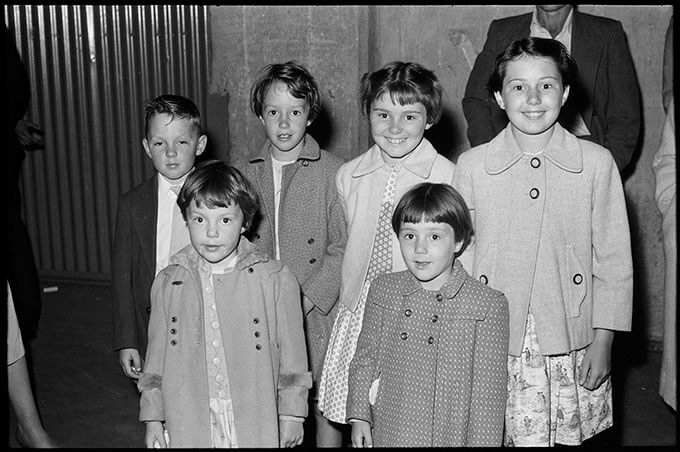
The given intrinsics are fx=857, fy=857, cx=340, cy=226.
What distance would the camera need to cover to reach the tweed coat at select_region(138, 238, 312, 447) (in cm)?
291

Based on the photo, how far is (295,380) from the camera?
300cm

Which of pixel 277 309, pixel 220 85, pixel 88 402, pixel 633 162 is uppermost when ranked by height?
pixel 220 85

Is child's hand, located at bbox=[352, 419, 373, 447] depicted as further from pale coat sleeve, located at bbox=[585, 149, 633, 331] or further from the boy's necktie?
the boy's necktie

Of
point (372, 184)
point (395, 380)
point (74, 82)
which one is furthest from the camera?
point (74, 82)

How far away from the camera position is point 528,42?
307cm

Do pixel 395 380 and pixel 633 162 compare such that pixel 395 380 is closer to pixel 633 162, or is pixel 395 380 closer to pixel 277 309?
pixel 277 309

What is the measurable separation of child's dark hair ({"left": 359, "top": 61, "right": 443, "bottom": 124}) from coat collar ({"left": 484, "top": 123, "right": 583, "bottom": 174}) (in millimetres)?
344

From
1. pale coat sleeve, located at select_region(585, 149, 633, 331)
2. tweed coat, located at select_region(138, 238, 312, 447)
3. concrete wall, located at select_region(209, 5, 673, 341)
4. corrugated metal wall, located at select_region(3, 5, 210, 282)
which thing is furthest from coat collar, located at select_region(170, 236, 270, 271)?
corrugated metal wall, located at select_region(3, 5, 210, 282)

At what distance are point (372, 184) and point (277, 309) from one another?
27.0 inches

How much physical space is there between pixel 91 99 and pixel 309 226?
3309mm

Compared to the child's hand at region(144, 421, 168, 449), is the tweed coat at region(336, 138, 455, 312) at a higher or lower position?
higher

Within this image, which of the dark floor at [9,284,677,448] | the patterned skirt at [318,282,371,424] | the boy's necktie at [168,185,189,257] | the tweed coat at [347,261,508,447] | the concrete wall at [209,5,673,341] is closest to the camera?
the tweed coat at [347,261,508,447]

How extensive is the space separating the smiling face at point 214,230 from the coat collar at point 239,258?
42mm

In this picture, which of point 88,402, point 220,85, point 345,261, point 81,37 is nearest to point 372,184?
point 345,261
